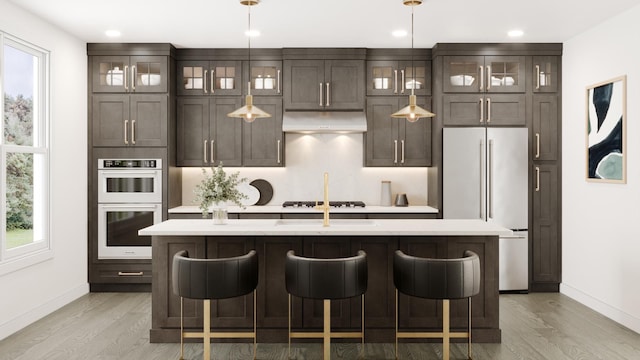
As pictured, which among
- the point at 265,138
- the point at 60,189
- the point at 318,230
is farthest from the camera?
the point at 265,138

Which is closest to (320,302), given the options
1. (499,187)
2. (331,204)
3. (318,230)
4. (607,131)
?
(318,230)

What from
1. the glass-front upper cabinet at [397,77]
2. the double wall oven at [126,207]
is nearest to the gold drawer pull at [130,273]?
the double wall oven at [126,207]

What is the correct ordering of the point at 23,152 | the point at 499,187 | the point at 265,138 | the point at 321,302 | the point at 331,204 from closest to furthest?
the point at 321,302 < the point at 23,152 < the point at 499,187 < the point at 265,138 < the point at 331,204

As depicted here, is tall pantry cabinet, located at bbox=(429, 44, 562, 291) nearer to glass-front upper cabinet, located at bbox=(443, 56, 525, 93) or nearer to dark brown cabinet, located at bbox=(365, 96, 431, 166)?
glass-front upper cabinet, located at bbox=(443, 56, 525, 93)

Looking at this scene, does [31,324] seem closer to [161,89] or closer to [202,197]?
[202,197]

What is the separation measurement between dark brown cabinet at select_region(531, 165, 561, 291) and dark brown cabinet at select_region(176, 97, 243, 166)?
138 inches

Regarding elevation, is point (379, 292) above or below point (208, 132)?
below

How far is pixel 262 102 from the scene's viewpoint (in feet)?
19.0

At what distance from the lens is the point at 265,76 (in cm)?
580

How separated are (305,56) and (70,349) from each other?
3.81 meters

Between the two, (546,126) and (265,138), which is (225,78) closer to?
(265,138)

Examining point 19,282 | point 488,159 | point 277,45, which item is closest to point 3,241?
point 19,282

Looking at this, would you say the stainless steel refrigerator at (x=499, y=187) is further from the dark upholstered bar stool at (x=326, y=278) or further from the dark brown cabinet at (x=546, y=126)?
the dark upholstered bar stool at (x=326, y=278)

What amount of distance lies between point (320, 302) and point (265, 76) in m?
3.02
